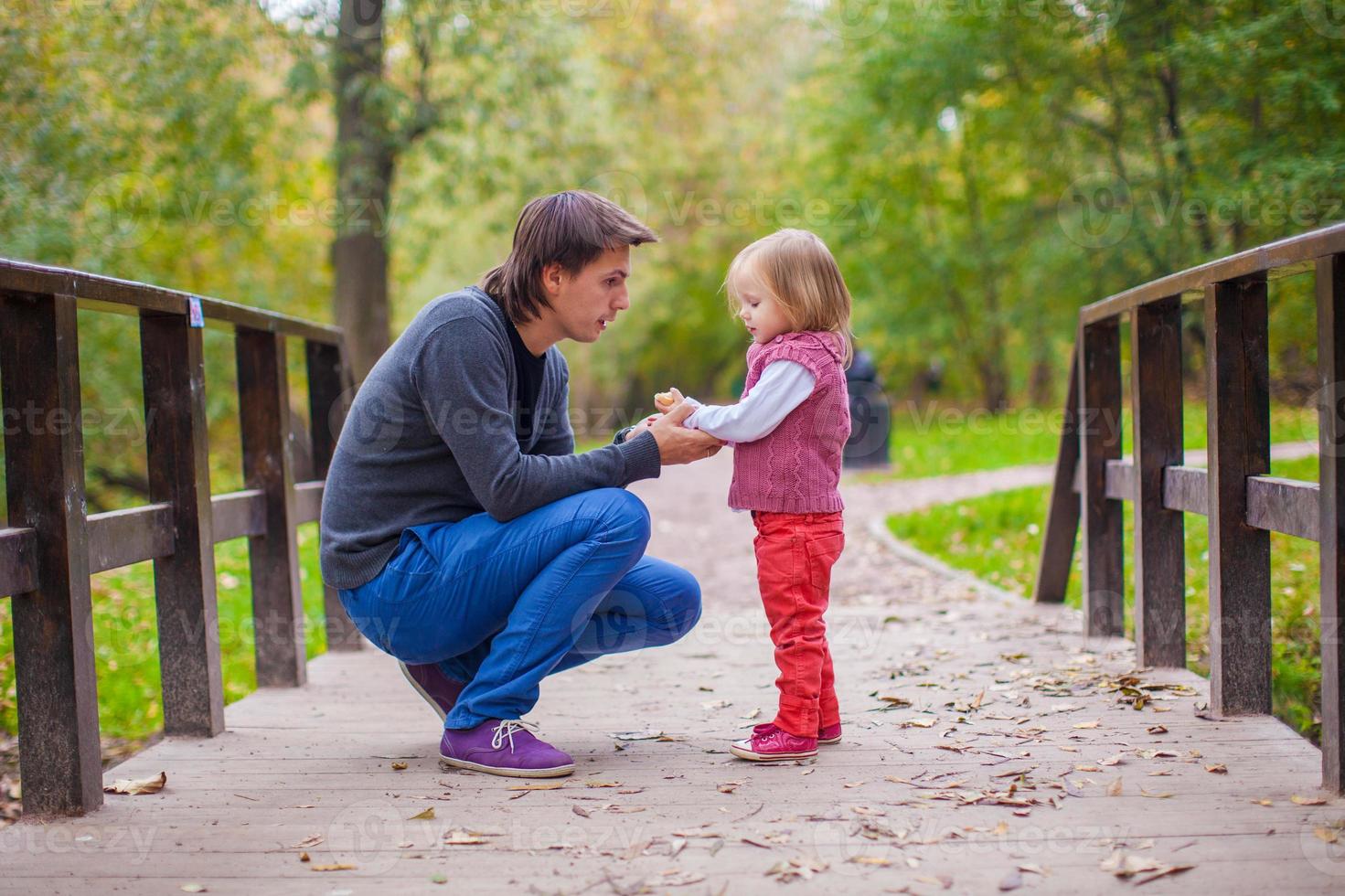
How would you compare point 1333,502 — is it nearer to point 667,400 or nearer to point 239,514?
Answer: point 667,400

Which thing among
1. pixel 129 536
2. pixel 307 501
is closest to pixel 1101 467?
pixel 307 501

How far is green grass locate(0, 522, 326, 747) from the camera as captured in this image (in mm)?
5574

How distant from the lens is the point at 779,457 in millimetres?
3027

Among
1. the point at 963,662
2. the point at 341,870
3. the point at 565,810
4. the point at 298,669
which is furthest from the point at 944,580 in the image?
the point at 341,870

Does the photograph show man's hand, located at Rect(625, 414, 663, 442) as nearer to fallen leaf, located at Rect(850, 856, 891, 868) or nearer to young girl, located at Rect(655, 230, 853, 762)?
young girl, located at Rect(655, 230, 853, 762)

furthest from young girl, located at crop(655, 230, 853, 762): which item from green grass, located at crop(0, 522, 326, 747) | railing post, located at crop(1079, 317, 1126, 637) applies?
green grass, located at crop(0, 522, 326, 747)

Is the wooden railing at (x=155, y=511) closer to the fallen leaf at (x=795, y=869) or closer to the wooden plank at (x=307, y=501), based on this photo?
the wooden plank at (x=307, y=501)

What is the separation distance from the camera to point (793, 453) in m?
3.03

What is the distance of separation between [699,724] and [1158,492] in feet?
5.48

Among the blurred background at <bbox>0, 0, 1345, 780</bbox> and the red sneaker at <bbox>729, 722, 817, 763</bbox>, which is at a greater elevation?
the blurred background at <bbox>0, 0, 1345, 780</bbox>

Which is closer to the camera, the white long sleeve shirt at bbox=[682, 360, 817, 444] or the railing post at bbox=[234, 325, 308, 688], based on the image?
the white long sleeve shirt at bbox=[682, 360, 817, 444]

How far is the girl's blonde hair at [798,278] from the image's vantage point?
119 inches

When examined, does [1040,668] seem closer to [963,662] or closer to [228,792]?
[963,662]

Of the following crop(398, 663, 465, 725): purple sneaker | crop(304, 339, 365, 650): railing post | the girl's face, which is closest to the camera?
the girl's face
